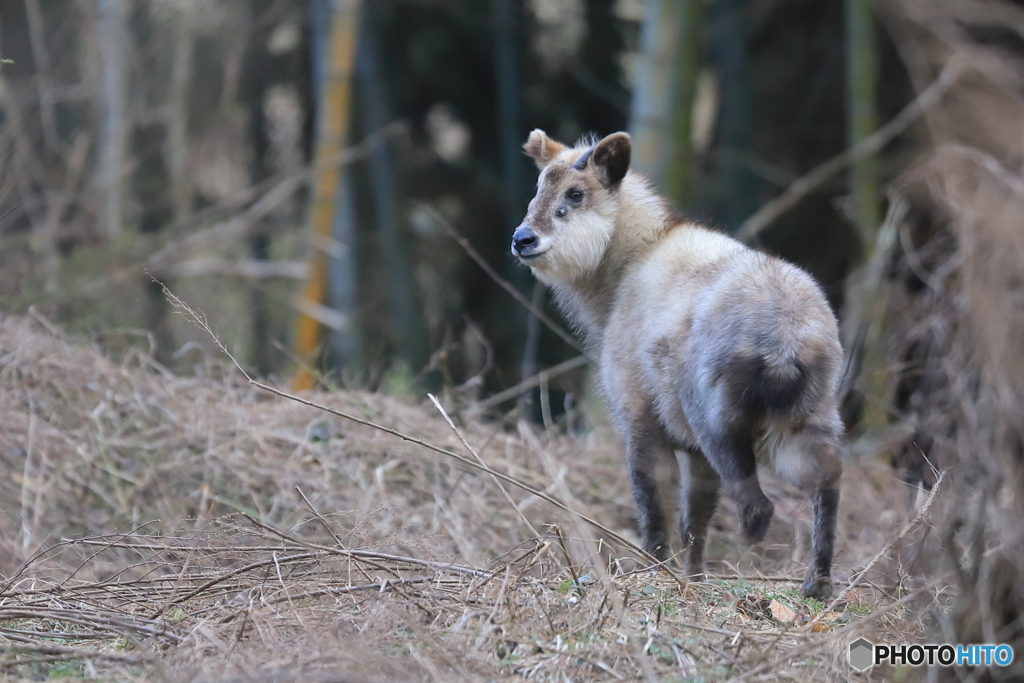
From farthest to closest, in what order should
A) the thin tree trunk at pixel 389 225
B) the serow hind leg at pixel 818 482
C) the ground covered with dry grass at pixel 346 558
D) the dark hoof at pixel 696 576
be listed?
the thin tree trunk at pixel 389 225
the dark hoof at pixel 696 576
the serow hind leg at pixel 818 482
the ground covered with dry grass at pixel 346 558

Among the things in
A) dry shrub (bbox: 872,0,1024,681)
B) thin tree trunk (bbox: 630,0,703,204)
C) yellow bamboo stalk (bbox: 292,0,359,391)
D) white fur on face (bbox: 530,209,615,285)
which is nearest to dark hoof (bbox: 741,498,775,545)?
dry shrub (bbox: 872,0,1024,681)

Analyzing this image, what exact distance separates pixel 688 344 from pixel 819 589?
1.17 m

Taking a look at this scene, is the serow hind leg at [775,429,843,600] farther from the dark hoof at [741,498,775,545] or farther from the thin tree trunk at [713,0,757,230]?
the thin tree trunk at [713,0,757,230]

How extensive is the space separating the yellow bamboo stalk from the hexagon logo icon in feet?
26.6

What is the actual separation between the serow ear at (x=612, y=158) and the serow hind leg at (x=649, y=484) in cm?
144

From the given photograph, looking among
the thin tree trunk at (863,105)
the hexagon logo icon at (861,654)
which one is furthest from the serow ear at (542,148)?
the thin tree trunk at (863,105)

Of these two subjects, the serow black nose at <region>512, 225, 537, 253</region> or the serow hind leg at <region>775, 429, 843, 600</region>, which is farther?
the serow black nose at <region>512, 225, 537, 253</region>

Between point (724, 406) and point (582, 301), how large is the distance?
1613 mm

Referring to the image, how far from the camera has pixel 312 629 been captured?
3627mm

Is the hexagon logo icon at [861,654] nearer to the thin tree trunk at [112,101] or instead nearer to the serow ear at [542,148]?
the serow ear at [542,148]

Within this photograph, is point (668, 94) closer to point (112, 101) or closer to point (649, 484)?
point (649, 484)

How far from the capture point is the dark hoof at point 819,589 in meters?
4.42

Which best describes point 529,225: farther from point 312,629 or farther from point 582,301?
point 312,629

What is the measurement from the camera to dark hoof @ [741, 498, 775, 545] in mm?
4312
